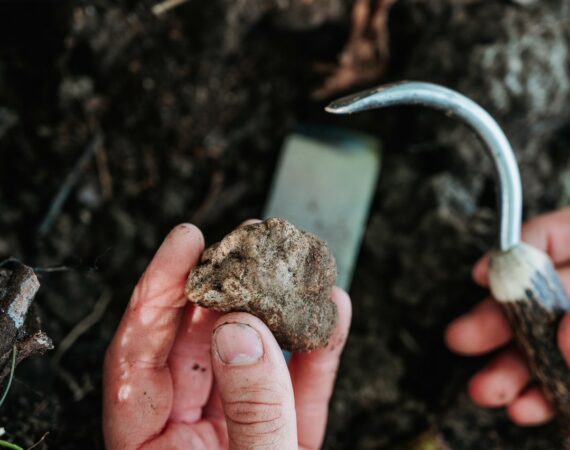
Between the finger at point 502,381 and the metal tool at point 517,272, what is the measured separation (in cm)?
16

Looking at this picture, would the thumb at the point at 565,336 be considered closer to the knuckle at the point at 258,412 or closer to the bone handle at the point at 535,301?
the bone handle at the point at 535,301

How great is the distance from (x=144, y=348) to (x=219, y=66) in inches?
45.7

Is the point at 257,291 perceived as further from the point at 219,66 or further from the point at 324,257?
the point at 219,66

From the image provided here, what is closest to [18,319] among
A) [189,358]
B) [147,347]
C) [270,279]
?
[147,347]

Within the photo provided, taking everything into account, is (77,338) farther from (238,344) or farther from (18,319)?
(238,344)

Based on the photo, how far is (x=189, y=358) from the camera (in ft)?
4.69

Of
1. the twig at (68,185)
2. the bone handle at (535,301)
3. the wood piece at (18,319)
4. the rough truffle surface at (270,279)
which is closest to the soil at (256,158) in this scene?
the twig at (68,185)

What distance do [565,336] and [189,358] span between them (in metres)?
1.05

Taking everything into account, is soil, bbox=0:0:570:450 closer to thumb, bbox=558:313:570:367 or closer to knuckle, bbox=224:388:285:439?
thumb, bbox=558:313:570:367

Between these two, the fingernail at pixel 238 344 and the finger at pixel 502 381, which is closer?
the fingernail at pixel 238 344

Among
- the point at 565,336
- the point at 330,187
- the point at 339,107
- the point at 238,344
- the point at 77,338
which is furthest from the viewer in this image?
the point at 330,187

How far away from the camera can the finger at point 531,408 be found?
1.83 m

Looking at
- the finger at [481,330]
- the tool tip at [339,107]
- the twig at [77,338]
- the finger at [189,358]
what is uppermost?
the tool tip at [339,107]

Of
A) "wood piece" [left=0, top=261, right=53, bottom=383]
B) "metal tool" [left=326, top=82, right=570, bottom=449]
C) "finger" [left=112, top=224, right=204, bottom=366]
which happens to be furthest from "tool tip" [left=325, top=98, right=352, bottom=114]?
"wood piece" [left=0, top=261, right=53, bottom=383]
